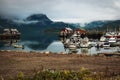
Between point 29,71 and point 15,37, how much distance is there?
465 ft

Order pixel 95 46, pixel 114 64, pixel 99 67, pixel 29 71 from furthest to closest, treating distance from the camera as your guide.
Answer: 1. pixel 95 46
2. pixel 114 64
3. pixel 99 67
4. pixel 29 71

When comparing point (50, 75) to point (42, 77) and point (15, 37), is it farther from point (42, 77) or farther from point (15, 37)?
point (15, 37)

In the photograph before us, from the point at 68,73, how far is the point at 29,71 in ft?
27.8

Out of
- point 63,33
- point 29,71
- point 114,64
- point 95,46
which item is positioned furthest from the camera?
point 63,33

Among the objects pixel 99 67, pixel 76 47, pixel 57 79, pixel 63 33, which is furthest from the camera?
pixel 63 33

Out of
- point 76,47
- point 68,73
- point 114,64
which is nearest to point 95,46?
point 76,47

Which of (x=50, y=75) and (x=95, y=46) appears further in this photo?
(x=95, y=46)

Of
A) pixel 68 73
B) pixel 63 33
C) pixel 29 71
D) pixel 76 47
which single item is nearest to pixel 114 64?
pixel 29 71

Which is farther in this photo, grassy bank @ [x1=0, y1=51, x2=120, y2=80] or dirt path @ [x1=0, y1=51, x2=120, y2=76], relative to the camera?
dirt path @ [x1=0, y1=51, x2=120, y2=76]

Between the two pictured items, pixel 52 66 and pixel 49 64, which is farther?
pixel 49 64

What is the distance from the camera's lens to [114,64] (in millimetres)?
26859

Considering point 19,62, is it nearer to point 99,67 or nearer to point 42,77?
point 99,67

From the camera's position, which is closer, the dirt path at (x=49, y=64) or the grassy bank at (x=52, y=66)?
the grassy bank at (x=52, y=66)

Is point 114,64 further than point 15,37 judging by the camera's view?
No
